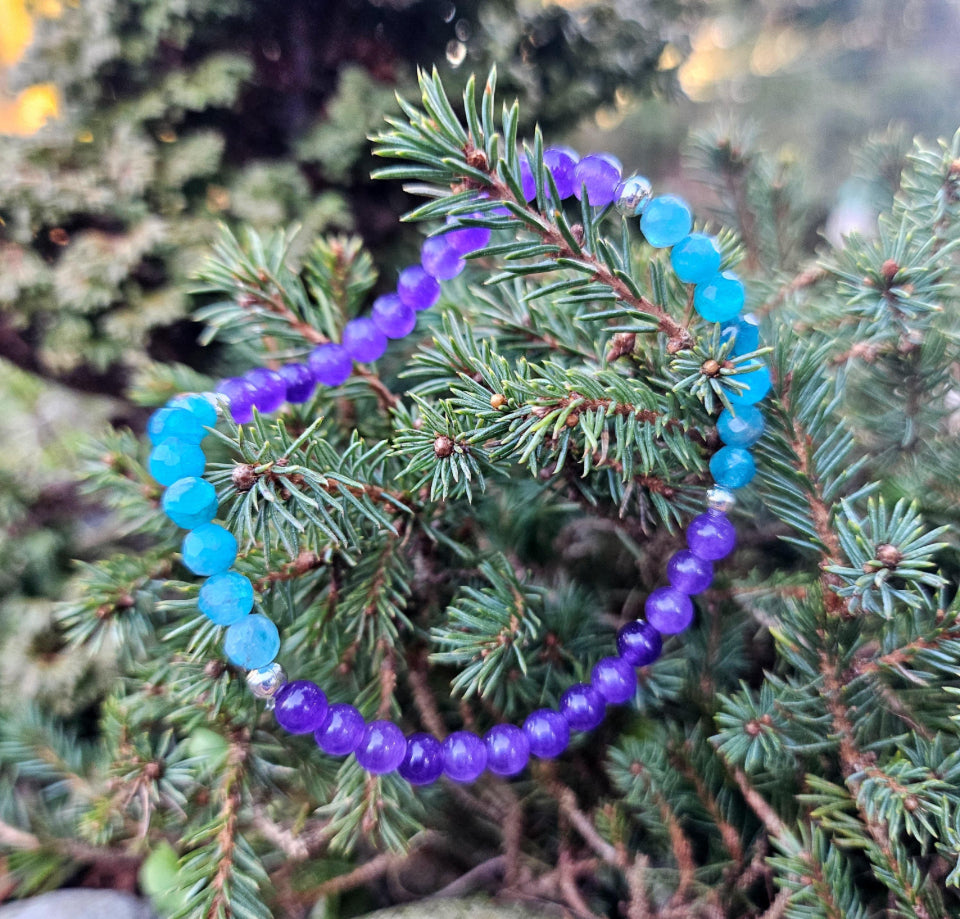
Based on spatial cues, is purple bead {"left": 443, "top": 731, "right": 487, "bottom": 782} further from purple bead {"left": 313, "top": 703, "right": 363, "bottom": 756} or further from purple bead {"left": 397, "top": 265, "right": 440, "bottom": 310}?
Answer: purple bead {"left": 397, "top": 265, "right": 440, "bottom": 310}

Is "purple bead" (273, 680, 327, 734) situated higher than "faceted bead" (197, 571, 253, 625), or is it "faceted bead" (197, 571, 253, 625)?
"faceted bead" (197, 571, 253, 625)

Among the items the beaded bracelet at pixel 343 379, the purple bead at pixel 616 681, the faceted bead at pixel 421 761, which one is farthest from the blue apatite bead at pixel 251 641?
the purple bead at pixel 616 681

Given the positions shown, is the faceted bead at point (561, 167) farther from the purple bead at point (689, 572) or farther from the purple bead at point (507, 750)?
the purple bead at point (507, 750)

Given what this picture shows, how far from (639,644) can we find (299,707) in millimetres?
244

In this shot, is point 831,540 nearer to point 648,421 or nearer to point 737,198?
point 648,421

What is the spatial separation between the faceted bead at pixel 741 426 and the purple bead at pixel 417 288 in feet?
0.82

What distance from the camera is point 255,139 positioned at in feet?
3.12

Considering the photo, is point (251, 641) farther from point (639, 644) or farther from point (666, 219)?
point (666, 219)

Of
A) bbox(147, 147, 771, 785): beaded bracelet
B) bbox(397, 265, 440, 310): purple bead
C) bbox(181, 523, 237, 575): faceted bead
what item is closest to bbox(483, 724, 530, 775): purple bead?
bbox(147, 147, 771, 785): beaded bracelet

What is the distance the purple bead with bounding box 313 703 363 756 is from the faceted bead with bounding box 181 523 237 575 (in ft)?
0.44

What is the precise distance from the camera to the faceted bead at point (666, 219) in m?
0.42

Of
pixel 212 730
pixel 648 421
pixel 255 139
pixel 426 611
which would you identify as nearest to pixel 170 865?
pixel 212 730

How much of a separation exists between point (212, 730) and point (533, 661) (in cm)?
26

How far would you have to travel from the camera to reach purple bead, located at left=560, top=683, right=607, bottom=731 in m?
0.49
